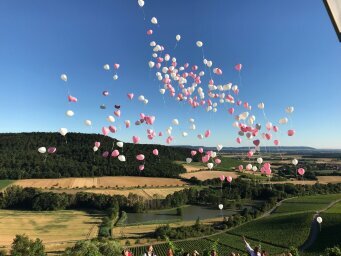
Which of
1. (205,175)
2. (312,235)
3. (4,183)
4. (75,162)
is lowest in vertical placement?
(312,235)

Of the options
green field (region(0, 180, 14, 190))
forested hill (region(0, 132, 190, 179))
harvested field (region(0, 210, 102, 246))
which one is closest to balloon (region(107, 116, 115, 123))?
harvested field (region(0, 210, 102, 246))

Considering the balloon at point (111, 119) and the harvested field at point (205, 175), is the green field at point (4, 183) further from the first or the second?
the balloon at point (111, 119)

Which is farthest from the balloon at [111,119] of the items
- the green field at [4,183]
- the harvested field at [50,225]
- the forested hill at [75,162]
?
the green field at [4,183]

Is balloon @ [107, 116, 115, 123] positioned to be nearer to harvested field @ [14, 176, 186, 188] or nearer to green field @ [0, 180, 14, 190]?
harvested field @ [14, 176, 186, 188]

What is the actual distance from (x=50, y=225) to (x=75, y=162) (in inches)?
1477

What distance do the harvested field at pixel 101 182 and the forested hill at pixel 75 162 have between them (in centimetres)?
270

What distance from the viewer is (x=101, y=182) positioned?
7881cm

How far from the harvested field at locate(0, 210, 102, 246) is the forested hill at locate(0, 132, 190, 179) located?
20580mm

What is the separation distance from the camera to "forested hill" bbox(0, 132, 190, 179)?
84625 mm

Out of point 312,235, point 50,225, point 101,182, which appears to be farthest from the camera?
point 101,182

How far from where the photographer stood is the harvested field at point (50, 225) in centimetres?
4647

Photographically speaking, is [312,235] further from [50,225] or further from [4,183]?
[4,183]

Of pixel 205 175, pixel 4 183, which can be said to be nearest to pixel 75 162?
pixel 4 183

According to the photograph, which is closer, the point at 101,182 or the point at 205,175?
the point at 101,182
